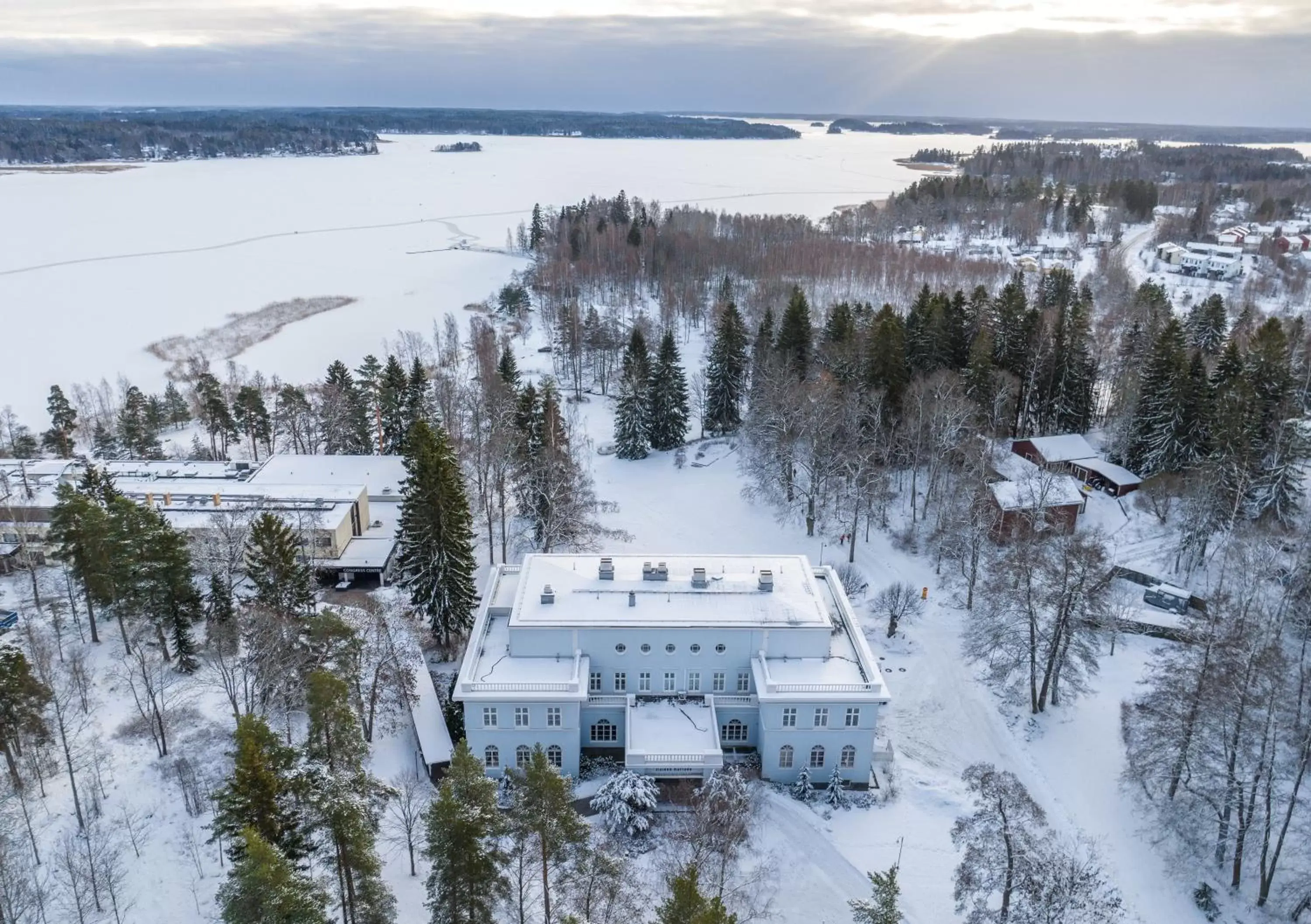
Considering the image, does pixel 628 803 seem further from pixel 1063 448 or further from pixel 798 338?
pixel 798 338

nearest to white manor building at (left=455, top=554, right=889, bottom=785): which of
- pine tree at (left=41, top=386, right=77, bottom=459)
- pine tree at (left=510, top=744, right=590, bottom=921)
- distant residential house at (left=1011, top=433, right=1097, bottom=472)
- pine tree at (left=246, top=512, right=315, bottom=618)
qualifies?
pine tree at (left=246, top=512, right=315, bottom=618)

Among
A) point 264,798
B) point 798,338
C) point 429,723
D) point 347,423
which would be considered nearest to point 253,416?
point 347,423

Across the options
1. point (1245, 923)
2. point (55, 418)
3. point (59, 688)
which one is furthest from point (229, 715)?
point (55, 418)

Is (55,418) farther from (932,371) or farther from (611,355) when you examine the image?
(932,371)

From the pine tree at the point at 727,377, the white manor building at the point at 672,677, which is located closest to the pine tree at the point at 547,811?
the white manor building at the point at 672,677

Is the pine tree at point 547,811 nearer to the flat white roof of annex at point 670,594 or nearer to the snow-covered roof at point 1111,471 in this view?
the flat white roof of annex at point 670,594

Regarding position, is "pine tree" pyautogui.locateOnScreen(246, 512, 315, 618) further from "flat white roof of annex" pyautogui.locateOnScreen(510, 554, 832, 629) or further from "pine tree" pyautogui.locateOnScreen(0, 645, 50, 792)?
"flat white roof of annex" pyautogui.locateOnScreen(510, 554, 832, 629)
